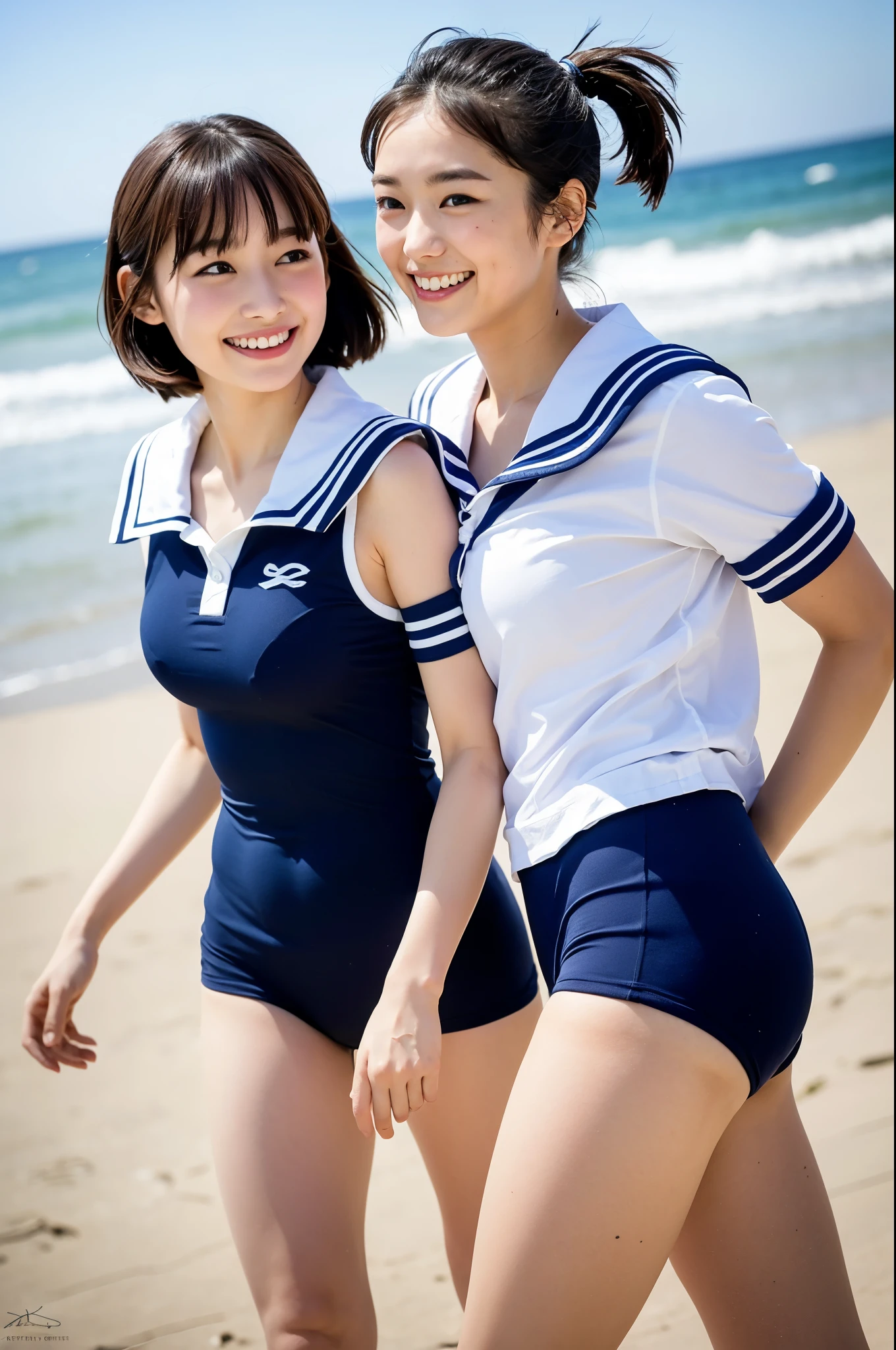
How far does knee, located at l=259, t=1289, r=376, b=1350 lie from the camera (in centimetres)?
198

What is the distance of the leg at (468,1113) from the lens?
2.16 metres

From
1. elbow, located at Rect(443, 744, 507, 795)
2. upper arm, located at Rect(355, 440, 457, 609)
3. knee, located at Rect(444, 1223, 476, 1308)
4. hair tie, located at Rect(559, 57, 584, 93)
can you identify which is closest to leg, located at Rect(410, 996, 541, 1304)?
knee, located at Rect(444, 1223, 476, 1308)

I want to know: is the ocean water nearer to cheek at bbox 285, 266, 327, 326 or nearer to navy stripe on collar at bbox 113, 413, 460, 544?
cheek at bbox 285, 266, 327, 326

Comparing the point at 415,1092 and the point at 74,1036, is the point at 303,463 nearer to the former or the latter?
the point at 415,1092

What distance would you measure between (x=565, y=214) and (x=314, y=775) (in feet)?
3.49

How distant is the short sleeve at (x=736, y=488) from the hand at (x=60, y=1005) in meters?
1.32

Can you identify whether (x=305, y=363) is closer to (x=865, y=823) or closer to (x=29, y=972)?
(x=29, y=972)

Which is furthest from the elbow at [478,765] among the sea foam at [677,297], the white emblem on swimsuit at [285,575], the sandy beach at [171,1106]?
the sea foam at [677,297]

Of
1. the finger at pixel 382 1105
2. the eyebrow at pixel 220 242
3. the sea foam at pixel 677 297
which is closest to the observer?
the finger at pixel 382 1105

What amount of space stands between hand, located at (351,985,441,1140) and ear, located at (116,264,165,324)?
1.24 meters

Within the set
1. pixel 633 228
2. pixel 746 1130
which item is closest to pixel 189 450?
pixel 746 1130

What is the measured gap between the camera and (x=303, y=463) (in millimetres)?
2086

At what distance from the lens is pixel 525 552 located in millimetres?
1936

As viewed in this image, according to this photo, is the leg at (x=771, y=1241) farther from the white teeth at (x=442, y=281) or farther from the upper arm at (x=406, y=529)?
the white teeth at (x=442, y=281)
